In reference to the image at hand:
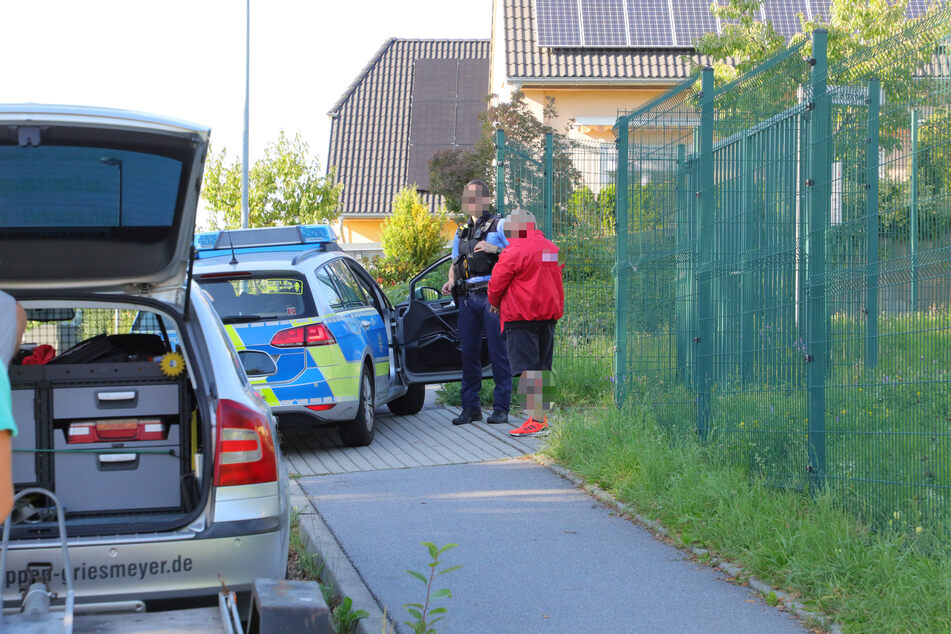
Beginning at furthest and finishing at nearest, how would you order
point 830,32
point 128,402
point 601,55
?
point 601,55
point 830,32
point 128,402

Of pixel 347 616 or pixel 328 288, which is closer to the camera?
pixel 347 616

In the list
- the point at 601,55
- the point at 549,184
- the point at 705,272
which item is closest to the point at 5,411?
the point at 705,272

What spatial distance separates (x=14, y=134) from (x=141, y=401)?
4.17ft

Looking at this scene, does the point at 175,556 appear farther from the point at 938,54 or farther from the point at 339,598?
the point at 938,54

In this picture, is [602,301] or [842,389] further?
[602,301]

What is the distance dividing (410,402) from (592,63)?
1726cm

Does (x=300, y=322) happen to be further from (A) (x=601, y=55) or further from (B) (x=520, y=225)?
(A) (x=601, y=55)

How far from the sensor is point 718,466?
6.06 metres

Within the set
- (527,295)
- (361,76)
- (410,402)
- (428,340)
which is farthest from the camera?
(361,76)

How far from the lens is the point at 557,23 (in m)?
26.2

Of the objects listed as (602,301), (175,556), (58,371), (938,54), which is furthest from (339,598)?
(602,301)

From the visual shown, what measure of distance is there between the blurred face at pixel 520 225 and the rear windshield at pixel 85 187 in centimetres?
494

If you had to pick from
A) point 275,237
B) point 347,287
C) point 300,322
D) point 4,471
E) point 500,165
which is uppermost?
point 500,165

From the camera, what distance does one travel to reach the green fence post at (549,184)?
10.9 m
